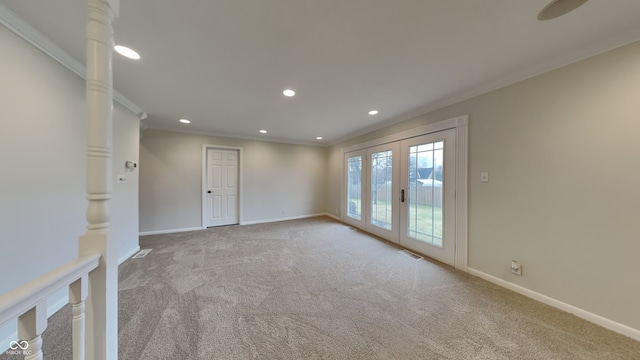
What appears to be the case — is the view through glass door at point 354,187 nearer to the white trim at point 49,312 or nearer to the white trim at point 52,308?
the white trim at point 52,308

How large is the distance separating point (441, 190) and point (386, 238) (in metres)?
1.48

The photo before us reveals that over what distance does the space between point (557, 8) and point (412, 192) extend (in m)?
2.47

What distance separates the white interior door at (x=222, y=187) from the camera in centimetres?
479

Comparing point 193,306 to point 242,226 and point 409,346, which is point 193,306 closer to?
point 409,346

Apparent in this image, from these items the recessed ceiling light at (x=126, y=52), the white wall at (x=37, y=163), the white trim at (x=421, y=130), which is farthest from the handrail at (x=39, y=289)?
the white trim at (x=421, y=130)

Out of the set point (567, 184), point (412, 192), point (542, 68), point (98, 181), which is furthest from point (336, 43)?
point (412, 192)

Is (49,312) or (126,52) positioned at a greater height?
(126,52)

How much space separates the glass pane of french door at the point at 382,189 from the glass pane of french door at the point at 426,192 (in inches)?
18.6

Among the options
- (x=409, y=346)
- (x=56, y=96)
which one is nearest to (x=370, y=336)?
(x=409, y=346)

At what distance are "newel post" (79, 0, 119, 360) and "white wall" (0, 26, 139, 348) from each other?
10 cm

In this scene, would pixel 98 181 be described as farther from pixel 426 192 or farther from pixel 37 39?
pixel 426 192

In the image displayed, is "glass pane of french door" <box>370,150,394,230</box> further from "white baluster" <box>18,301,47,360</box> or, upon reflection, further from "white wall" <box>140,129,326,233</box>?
"white baluster" <box>18,301,47,360</box>

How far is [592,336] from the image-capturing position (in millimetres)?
1595

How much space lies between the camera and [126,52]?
182 cm
